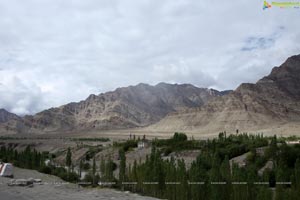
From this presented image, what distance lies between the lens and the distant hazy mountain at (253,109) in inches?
5143

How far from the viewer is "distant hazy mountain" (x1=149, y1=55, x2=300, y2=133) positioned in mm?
130625

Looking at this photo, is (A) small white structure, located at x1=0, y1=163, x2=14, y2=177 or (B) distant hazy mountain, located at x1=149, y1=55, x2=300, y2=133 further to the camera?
(B) distant hazy mountain, located at x1=149, y1=55, x2=300, y2=133

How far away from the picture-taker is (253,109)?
13738 centimetres

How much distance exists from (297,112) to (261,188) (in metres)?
119

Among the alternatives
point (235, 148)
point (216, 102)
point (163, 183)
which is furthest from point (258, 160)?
point (216, 102)

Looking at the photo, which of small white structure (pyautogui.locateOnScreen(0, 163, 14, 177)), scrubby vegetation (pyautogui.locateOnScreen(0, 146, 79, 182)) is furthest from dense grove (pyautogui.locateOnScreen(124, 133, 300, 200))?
small white structure (pyautogui.locateOnScreen(0, 163, 14, 177))

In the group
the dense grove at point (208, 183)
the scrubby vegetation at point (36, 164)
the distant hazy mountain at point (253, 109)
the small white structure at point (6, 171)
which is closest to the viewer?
the dense grove at point (208, 183)

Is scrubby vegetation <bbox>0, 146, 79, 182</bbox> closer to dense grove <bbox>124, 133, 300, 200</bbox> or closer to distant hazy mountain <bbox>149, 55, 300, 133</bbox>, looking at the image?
dense grove <bbox>124, 133, 300, 200</bbox>

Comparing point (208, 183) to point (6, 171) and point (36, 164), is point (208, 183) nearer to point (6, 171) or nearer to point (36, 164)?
point (6, 171)

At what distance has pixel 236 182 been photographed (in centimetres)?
2458

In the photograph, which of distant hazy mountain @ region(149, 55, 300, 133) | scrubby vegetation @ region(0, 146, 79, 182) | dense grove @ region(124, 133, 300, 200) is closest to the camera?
dense grove @ region(124, 133, 300, 200)

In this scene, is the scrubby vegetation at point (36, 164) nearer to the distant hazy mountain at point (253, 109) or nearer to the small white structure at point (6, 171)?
the small white structure at point (6, 171)

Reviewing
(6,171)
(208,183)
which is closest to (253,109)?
(6,171)

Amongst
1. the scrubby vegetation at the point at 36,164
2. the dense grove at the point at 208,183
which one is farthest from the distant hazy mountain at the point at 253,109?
the dense grove at the point at 208,183
